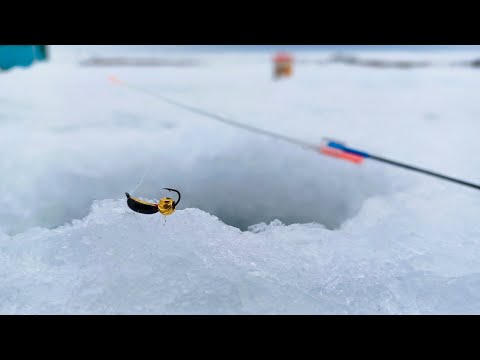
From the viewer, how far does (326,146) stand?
1.99m

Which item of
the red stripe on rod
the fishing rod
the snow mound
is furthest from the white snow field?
the red stripe on rod

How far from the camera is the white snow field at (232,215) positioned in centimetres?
127

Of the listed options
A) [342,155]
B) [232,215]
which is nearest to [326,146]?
[342,155]

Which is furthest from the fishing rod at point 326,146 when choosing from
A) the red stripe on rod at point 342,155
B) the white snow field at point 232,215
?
the white snow field at point 232,215

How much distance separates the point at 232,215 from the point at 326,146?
2.31 ft

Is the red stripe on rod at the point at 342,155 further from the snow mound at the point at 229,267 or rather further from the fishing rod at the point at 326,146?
the snow mound at the point at 229,267

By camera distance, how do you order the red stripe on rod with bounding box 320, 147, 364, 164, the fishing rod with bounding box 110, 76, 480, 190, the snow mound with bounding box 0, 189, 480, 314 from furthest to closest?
1. the red stripe on rod with bounding box 320, 147, 364, 164
2. the fishing rod with bounding box 110, 76, 480, 190
3. the snow mound with bounding box 0, 189, 480, 314

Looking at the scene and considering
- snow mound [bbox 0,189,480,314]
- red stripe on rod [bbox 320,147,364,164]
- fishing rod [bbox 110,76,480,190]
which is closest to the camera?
snow mound [bbox 0,189,480,314]

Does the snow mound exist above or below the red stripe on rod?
below

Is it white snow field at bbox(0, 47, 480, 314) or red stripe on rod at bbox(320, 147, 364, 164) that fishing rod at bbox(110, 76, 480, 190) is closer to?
red stripe on rod at bbox(320, 147, 364, 164)

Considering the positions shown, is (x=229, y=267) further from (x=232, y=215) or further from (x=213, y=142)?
(x=213, y=142)

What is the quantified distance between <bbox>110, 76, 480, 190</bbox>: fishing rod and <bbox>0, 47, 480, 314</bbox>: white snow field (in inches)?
4.9

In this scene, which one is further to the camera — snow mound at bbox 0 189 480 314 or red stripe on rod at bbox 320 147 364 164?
red stripe on rod at bbox 320 147 364 164

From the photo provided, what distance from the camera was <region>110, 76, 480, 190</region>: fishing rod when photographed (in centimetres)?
150
